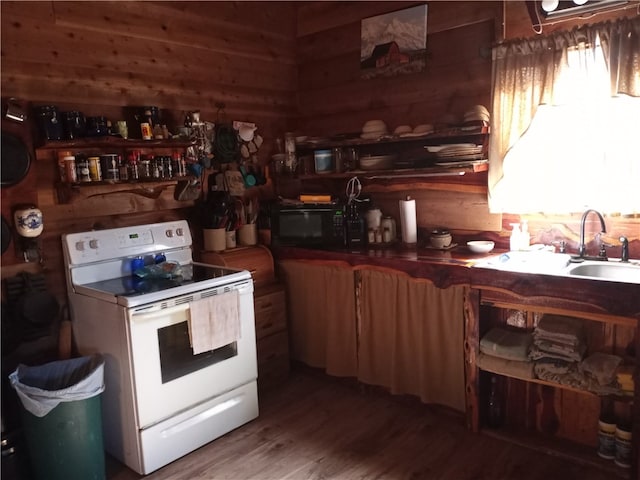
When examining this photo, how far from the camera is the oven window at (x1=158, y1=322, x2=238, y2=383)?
98.0 inches

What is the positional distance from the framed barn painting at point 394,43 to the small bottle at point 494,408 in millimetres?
1919

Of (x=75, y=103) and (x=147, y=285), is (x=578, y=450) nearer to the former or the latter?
(x=147, y=285)

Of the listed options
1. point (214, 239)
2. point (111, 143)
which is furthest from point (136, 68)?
point (214, 239)

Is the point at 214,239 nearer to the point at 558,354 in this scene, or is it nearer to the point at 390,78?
the point at 390,78

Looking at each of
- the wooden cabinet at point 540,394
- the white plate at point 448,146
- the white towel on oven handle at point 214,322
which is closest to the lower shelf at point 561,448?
the wooden cabinet at point 540,394

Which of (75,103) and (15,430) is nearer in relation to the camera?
(15,430)

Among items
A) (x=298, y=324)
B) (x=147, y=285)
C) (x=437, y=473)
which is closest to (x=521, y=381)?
(x=437, y=473)

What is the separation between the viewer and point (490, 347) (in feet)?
8.60

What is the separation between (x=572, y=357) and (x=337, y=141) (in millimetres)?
1899

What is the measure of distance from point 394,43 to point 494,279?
1711 millimetres

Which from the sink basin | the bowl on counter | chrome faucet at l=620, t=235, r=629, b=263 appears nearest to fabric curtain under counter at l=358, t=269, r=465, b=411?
the bowl on counter

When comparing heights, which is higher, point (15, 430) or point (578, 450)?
point (15, 430)

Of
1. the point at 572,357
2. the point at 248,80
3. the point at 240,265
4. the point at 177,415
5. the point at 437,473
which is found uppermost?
the point at 248,80

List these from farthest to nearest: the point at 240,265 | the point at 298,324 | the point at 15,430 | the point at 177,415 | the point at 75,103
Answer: the point at 298,324, the point at 240,265, the point at 75,103, the point at 177,415, the point at 15,430
